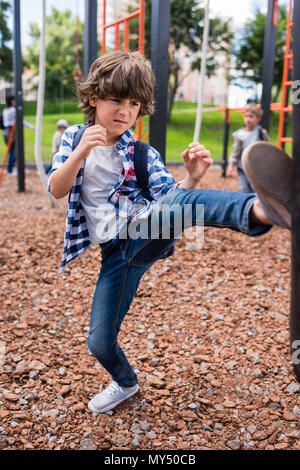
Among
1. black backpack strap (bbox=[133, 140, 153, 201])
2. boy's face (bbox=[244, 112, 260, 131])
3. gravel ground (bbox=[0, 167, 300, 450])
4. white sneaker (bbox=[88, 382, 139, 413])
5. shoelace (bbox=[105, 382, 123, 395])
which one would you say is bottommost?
gravel ground (bbox=[0, 167, 300, 450])

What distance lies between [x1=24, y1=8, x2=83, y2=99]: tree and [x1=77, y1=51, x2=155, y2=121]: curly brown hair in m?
23.3

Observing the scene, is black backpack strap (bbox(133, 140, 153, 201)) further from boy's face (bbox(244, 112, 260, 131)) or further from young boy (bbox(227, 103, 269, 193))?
boy's face (bbox(244, 112, 260, 131))

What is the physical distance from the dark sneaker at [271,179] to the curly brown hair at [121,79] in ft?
2.20

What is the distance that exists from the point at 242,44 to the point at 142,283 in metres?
23.1

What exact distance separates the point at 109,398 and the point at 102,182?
3.12ft

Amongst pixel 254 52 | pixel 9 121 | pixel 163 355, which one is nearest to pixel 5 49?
pixel 254 52

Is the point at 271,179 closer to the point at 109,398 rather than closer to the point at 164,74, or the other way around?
the point at 109,398

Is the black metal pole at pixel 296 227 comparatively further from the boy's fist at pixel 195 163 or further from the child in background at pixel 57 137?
the child in background at pixel 57 137

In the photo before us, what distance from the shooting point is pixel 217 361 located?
7.68ft

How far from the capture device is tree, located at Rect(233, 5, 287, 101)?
22.8 meters

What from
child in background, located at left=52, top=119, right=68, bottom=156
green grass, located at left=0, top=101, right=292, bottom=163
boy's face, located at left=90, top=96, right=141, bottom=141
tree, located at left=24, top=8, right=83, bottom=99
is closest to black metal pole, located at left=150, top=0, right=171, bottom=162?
boy's face, located at left=90, top=96, right=141, bottom=141

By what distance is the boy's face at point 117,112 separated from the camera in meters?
1.63

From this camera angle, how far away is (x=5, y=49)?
73.0 ft
